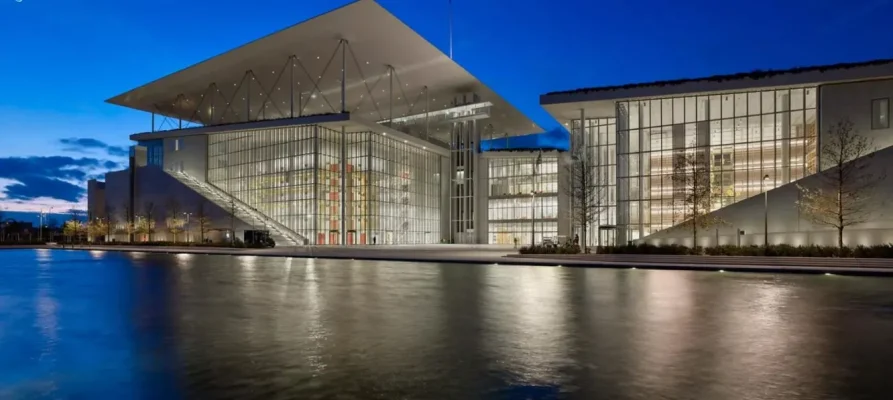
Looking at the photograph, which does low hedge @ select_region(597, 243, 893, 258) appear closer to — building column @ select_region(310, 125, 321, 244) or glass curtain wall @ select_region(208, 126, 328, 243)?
building column @ select_region(310, 125, 321, 244)

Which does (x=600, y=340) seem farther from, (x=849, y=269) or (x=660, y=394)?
(x=849, y=269)

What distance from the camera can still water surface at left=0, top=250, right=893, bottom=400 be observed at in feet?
22.6

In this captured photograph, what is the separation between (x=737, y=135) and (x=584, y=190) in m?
12.3

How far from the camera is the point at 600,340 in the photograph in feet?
32.2

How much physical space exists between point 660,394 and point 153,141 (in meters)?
88.5

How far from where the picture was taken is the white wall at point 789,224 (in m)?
35.5

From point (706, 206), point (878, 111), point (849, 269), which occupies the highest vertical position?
point (878, 111)

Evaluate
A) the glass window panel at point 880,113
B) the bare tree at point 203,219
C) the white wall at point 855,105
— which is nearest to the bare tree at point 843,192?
the white wall at point 855,105

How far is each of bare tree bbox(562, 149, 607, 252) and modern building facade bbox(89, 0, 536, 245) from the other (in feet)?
67.1

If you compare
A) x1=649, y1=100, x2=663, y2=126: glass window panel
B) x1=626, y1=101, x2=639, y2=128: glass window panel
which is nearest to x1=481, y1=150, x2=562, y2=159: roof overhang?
x1=626, y1=101, x2=639, y2=128: glass window panel

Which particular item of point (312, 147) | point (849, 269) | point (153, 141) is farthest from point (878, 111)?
point (153, 141)

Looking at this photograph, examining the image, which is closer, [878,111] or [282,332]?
[282,332]

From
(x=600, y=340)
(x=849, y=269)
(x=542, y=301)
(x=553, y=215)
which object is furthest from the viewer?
(x=553, y=215)

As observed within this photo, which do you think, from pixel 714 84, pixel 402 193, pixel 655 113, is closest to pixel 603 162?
pixel 655 113
